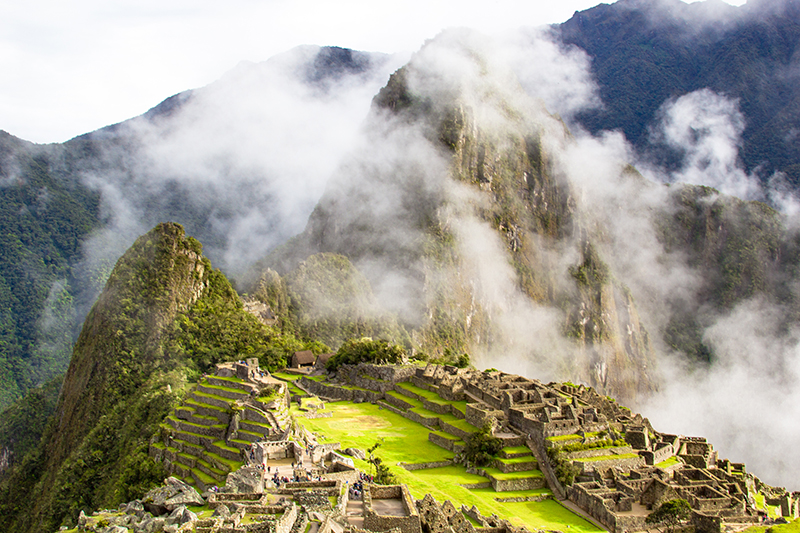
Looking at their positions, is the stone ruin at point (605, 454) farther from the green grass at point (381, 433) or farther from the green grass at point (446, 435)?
the green grass at point (381, 433)

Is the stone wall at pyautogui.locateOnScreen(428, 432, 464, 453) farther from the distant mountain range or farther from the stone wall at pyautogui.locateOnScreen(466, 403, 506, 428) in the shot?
the distant mountain range

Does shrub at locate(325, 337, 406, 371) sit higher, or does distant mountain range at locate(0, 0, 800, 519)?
distant mountain range at locate(0, 0, 800, 519)

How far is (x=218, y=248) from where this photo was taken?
6009 inches

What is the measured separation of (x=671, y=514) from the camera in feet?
106

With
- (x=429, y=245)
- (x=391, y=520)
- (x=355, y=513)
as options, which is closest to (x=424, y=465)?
(x=355, y=513)

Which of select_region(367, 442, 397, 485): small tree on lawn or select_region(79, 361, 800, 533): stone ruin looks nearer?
select_region(79, 361, 800, 533): stone ruin

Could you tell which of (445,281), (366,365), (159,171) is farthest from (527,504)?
(159,171)

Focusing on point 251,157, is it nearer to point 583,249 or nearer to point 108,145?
point 108,145

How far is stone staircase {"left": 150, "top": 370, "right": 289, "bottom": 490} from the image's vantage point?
33.6 meters

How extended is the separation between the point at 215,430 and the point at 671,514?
73.5 ft

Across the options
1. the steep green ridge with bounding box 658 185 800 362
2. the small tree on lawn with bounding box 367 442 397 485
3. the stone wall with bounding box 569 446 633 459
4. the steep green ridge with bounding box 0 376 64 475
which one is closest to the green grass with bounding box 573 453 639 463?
the stone wall with bounding box 569 446 633 459

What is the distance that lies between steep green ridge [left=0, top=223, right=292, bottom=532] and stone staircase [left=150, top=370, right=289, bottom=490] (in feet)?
6.41

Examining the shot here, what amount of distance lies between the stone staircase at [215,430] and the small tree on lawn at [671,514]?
1736cm

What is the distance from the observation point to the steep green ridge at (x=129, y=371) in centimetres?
Answer: 4738
